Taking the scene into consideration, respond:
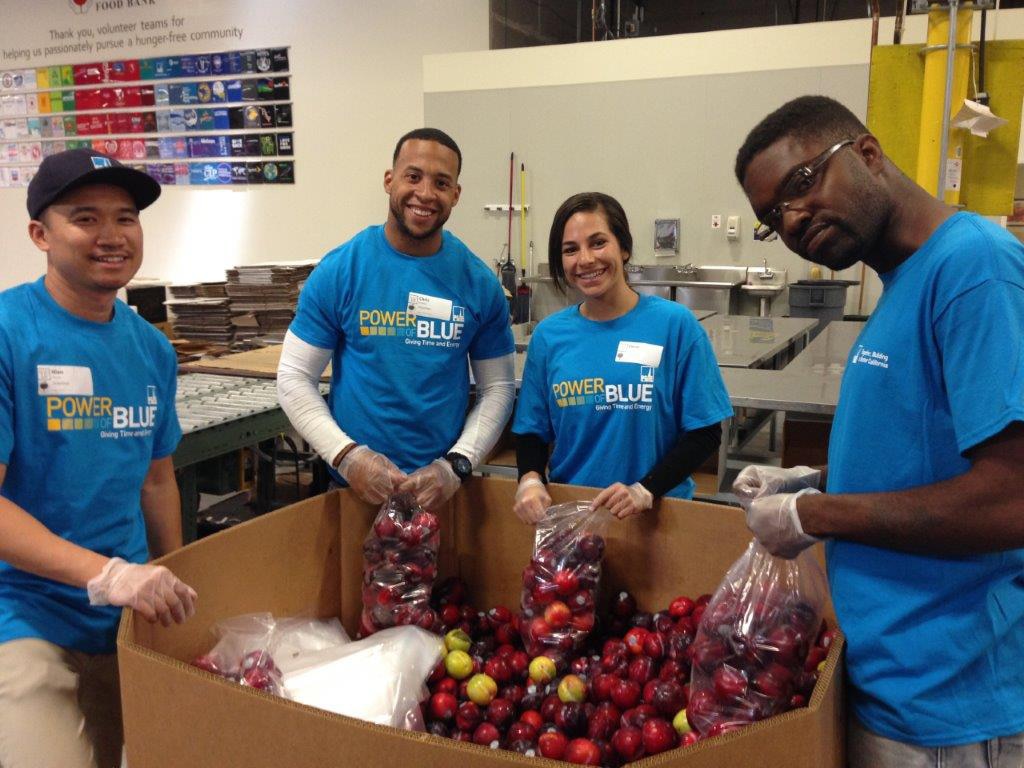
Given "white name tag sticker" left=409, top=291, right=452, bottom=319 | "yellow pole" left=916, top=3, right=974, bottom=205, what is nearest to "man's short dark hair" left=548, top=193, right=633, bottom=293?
"white name tag sticker" left=409, top=291, right=452, bottom=319

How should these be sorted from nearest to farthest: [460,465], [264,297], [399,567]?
1. [399,567]
2. [460,465]
3. [264,297]

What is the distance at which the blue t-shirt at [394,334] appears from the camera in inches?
64.0

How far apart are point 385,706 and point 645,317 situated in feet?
2.95

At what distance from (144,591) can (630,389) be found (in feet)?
3.09

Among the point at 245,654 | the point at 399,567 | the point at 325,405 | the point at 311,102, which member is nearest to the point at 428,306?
the point at 325,405

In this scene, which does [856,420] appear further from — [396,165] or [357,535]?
[396,165]

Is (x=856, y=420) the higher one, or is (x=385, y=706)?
(x=856, y=420)

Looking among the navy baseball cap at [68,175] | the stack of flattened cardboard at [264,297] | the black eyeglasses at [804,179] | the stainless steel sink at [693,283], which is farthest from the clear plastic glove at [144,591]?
the stack of flattened cardboard at [264,297]

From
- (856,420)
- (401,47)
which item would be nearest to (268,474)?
(856,420)

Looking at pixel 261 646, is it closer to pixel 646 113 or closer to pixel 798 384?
pixel 798 384

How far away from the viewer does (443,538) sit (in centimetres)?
166

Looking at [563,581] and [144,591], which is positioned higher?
[144,591]

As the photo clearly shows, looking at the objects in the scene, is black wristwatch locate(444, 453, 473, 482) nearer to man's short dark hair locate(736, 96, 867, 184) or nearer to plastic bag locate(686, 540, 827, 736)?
plastic bag locate(686, 540, 827, 736)

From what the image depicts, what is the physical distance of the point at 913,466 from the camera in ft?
2.86
